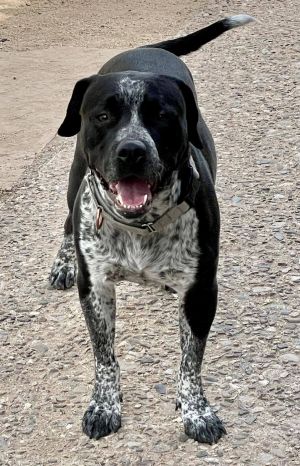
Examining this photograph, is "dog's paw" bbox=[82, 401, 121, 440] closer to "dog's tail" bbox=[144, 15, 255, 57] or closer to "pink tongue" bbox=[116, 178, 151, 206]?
"pink tongue" bbox=[116, 178, 151, 206]

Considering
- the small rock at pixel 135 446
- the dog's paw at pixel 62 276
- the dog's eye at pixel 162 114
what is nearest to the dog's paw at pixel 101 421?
the small rock at pixel 135 446

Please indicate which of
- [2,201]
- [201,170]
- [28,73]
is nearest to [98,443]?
[201,170]

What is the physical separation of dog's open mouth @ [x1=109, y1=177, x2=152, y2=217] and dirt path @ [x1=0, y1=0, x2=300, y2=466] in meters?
1.06

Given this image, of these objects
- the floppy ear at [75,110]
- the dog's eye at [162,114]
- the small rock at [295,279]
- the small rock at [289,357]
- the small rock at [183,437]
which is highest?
the dog's eye at [162,114]

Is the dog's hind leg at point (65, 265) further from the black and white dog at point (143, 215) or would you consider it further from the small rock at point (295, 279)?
the small rock at point (295, 279)

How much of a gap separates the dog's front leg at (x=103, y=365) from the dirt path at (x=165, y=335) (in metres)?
0.06

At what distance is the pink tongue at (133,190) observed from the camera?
11.7 feet

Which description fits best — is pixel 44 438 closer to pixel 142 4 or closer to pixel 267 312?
pixel 267 312

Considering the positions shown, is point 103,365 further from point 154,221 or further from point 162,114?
point 162,114

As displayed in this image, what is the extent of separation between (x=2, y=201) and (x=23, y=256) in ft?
2.98

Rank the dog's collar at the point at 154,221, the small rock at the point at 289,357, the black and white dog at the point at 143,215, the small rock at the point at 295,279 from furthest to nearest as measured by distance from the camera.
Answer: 1. the small rock at the point at 295,279
2. the small rock at the point at 289,357
3. the dog's collar at the point at 154,221
4. the black and white dog at the point at 143,215

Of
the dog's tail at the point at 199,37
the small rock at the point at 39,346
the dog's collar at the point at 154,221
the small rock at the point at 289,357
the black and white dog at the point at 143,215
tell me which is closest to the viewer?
the black and white dog at the point at 143,215

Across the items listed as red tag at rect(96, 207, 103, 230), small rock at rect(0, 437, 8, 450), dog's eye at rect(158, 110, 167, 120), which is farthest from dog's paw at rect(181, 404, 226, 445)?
dog's eye at rect(158, 110, 167, 120)

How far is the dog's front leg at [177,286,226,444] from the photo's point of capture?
12.9ft
